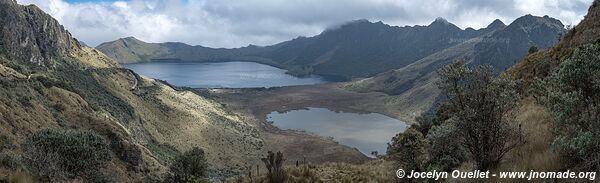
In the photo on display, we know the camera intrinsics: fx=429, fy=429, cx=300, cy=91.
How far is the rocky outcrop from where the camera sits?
312 feet

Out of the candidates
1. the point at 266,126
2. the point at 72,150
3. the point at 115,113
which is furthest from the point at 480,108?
the point at 266,126

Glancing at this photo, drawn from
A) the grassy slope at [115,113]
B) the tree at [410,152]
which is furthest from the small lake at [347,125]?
the tree at [410,152]

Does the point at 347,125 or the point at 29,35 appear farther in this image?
the point at 347,125

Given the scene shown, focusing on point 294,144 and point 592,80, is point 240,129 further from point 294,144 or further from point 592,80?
point 592,80

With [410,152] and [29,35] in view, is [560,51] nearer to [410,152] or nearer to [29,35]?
[410,152]

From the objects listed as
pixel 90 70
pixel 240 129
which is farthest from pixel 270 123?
pixel 90 70

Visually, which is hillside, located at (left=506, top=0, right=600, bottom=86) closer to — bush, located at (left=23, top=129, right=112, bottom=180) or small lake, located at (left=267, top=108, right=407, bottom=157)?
bush, located at (left=23, top=129, right=112, bottom=180)

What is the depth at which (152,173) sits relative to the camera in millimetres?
52531

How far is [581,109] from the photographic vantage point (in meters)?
9.96

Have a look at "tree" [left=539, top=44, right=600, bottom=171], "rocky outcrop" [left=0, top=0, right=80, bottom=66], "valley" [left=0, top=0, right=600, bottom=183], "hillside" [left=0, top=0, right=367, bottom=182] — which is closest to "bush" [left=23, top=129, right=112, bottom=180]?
"valley" [left=0, top=0, right=600, bottom=183]

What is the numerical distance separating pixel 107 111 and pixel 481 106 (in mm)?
78367

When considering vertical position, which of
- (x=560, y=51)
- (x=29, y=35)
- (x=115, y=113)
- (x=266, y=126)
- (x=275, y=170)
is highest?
(x=29, y=35)

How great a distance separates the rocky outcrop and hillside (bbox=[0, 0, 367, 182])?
218 millimetres

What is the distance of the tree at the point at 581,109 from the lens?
9172 millimetres
